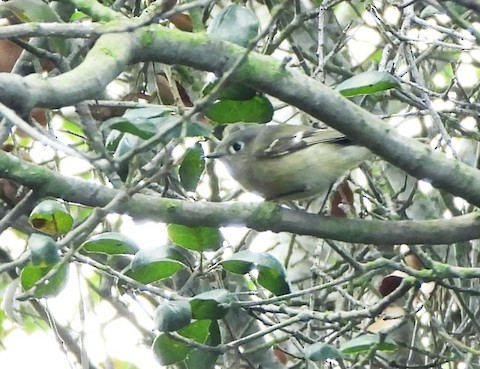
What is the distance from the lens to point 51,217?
2.24 metres

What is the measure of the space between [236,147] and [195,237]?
2.66 ft

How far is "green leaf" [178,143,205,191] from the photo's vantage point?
2414 mm

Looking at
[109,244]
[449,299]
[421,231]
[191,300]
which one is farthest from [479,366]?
[109,244]

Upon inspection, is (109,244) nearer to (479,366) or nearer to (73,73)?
(73,73)

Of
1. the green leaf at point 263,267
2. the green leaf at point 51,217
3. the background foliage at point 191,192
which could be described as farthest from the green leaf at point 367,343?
the green leaf at point 51,217

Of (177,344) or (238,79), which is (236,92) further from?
(177,344)

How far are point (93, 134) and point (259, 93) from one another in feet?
1.63

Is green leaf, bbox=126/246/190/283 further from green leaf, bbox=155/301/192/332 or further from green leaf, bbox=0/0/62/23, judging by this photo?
green leaf, bbox=0/0/62/23

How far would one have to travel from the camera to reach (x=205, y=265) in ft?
8.65

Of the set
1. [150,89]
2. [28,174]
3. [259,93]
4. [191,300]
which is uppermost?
[150,89]

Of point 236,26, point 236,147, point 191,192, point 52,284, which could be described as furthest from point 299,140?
point 52,284

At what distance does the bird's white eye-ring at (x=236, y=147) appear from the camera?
10.2 feet

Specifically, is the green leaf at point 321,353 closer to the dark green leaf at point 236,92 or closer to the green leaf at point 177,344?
the green leaf at point 177,344

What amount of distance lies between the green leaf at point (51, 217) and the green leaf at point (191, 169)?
35cm
